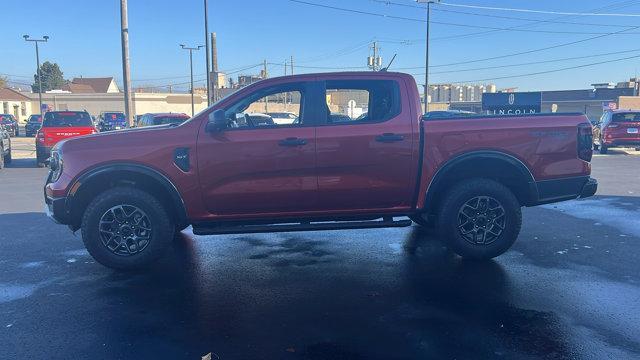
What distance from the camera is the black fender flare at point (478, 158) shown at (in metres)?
5.67

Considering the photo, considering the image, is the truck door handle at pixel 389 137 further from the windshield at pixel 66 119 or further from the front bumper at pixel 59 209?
the windshield at pixel 66 119

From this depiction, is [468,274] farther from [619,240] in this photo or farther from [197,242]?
[197,242]

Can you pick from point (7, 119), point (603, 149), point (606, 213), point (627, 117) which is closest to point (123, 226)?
point (606, 213)

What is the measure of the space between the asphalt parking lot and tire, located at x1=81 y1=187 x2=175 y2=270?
0.18 metres

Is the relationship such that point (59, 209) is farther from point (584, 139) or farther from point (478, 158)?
point (584, 139)

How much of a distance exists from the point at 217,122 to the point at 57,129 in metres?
13.1

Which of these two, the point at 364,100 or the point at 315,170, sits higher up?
the point at 364,100

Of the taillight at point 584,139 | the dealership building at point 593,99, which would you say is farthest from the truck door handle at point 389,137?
the dealership building at point 593,99

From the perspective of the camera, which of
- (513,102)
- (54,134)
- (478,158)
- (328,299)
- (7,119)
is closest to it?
(328,299)

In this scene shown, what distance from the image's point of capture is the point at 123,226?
558cm

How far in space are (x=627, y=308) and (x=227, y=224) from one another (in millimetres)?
3905

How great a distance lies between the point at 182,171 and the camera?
543 cm

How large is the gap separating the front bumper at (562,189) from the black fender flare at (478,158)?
3.3 inches

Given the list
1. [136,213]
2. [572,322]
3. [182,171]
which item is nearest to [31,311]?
[136,213]
